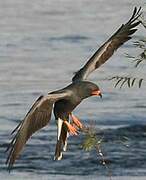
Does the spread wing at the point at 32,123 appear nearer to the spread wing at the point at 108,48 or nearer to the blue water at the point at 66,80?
the spread wing at the point at 108,48

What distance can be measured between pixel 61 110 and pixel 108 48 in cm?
105

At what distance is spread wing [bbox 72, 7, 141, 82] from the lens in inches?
308

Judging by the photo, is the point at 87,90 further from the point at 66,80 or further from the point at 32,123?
the point at 66,80

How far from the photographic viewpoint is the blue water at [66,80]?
366 inches

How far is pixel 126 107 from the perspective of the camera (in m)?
11.6

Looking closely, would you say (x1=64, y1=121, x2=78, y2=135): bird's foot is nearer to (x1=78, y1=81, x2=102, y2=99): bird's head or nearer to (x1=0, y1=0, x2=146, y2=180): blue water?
(x1=78, y1=81, x2=102, y2=99): bird's head

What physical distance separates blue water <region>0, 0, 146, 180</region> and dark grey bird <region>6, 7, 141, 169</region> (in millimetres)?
765

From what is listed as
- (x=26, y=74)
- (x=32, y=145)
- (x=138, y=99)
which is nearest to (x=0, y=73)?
(x=26, y=74)

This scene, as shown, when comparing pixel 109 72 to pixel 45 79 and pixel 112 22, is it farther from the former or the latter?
pixel 112 22

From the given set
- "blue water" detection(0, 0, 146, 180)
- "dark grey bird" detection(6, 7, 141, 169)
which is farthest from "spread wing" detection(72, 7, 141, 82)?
"blue water" detection(0, 0, 146, 180)

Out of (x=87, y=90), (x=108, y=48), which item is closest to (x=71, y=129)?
(x=87, y=90)

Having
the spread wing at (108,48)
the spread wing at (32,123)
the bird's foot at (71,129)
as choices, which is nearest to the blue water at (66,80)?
the spread wing at (108,48)

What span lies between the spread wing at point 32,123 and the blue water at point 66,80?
1256 mm

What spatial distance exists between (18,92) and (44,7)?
8657 mm
